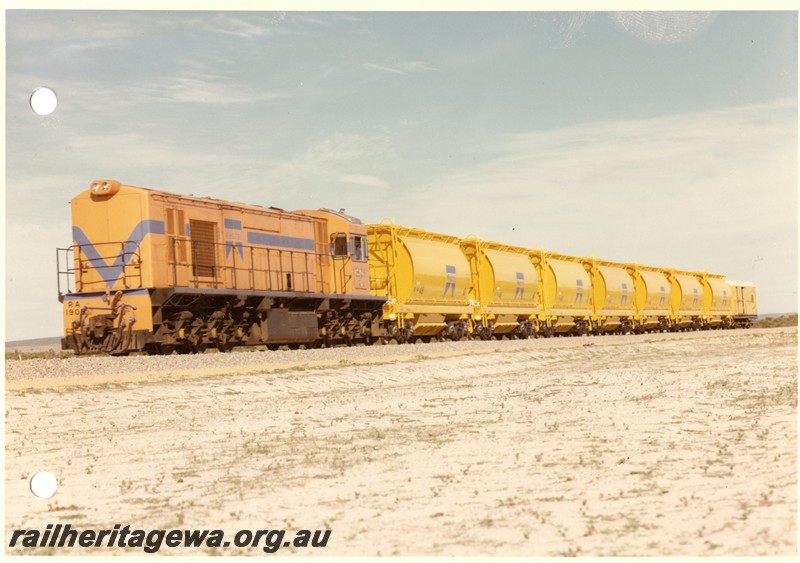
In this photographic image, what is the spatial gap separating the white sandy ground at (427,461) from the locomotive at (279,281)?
211 inches

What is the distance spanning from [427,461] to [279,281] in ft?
54.8

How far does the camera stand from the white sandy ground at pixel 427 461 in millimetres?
6027

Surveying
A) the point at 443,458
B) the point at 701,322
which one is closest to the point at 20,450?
the point at 443,458

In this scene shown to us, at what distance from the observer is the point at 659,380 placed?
53.9ft

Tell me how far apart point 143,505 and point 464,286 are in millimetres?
26240

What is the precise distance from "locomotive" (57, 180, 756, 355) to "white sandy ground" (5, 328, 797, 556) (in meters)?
5.35

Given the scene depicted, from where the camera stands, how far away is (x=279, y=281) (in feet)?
81.9

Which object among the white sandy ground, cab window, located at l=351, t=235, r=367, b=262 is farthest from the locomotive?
the white sandy ground

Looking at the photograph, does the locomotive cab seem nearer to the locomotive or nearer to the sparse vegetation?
the locomotive

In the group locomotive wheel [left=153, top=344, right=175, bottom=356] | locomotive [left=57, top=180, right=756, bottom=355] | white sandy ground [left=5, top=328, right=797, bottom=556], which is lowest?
white sandy ground [left=5, top=328, right=797, bottom=556]

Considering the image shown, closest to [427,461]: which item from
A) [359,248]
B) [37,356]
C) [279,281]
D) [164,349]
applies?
[164,349]

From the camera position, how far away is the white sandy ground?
19.8ft

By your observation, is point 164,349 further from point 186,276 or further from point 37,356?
point 37,356

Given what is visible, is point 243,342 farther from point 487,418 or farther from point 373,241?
point 487,418
